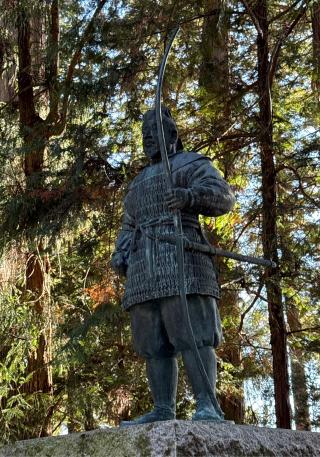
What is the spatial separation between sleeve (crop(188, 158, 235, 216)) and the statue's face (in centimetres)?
25

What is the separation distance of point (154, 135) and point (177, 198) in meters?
0.57

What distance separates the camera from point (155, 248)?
154 inches

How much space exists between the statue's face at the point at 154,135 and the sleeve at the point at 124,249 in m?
0.40

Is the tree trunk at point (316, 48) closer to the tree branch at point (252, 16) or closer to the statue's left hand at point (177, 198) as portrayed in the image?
the tree branch at point (252, 16)

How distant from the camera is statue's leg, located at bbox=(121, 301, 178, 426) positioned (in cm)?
388

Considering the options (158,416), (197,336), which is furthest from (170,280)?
(158,416)

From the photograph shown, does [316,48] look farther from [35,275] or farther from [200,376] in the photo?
[200,376]

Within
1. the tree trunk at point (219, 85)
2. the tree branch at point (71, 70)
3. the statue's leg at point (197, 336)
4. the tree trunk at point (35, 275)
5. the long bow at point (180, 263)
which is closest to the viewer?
the long bow at point (180, 263)

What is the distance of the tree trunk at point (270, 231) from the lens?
8.54 m

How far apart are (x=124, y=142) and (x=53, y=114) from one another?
A: 5.28 ft

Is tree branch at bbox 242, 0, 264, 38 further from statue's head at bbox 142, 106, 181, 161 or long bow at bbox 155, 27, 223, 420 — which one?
long bow at bbox 155, 27, 223, 420

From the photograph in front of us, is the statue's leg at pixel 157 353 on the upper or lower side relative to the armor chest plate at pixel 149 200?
lower

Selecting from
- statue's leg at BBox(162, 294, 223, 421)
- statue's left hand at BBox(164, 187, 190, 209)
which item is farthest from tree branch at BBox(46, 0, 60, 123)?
statue's leg at BBox(162, 294, 223, 421)

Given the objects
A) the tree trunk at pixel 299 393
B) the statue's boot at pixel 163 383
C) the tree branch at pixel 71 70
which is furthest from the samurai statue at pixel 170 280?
the tree trunk at pixel 299 393
